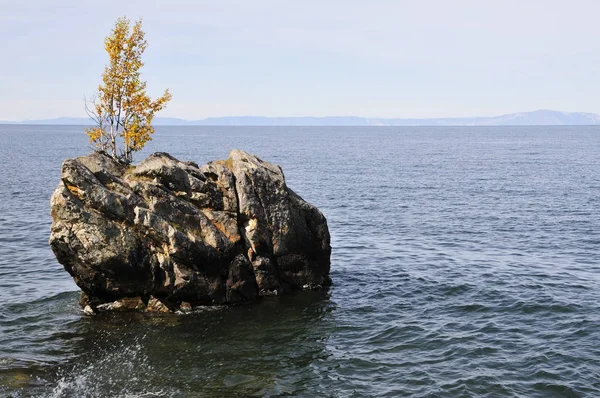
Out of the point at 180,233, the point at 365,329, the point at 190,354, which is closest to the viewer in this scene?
the point at 190,354

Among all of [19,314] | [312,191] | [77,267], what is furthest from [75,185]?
[312,191]

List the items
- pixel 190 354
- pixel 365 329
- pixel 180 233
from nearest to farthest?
pixel 190 354 < pixel 365 329 < pixel 180 233

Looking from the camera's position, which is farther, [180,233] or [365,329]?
[180,233]

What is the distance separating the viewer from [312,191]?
273 feet

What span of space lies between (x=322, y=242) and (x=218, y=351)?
12.4m

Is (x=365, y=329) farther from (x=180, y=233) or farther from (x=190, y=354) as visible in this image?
(x=180, y=233)

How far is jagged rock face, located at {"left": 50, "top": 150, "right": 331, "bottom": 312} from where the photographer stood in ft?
103

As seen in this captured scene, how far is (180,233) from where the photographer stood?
32.2 m

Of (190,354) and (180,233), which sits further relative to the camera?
(180,233)

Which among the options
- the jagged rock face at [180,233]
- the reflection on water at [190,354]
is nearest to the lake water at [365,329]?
the reflection on water at [190,354]

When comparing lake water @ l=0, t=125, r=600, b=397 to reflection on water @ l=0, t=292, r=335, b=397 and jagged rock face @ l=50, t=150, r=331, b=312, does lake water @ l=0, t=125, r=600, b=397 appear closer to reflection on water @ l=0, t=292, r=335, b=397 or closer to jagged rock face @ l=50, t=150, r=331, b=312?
reflection on water @ l=0, t=292, r=335, b=397

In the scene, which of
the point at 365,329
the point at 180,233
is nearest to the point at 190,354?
the point at 180,233

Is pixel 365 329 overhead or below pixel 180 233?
below

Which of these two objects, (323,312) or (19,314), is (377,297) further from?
(19,314)
